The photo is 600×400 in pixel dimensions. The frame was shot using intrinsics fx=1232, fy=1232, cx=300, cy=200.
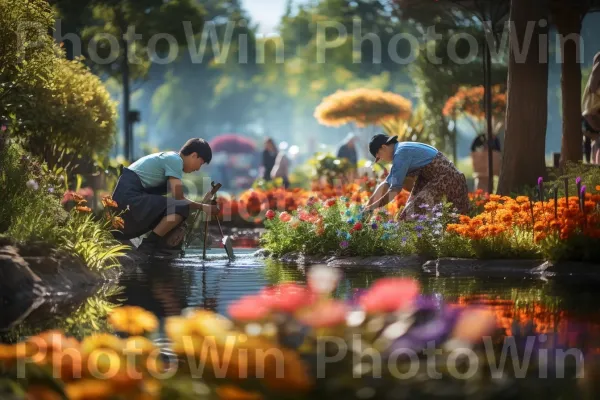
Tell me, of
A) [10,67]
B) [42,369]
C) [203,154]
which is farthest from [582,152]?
[42,369]

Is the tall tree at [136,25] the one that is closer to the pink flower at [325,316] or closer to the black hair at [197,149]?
the black hair at [197,149]

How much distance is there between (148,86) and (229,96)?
418 inches

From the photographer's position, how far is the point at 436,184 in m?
14.3

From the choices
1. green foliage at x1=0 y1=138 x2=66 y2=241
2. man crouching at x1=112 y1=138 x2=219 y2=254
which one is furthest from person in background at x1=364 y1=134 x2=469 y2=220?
green foliage at x1=0 y1=138 x2=66 y2=241

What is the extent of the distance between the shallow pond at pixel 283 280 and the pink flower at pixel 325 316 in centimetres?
276

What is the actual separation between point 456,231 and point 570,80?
1018 cm

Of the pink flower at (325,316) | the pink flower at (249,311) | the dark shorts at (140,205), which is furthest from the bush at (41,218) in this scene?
the pink flower at (325,316)

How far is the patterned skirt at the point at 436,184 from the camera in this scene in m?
14.3

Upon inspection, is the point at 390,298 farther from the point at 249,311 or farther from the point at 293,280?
the point at 293,280

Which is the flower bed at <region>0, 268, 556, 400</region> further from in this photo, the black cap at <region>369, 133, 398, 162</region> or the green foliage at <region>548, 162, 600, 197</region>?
the black cap at <region>369, 133, 398, 162</region>

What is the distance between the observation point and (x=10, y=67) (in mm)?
14047

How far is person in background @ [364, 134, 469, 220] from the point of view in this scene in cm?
1388

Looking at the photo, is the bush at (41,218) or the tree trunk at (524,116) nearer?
the bush at (41,218)

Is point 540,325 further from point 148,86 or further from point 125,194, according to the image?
point 148,86
